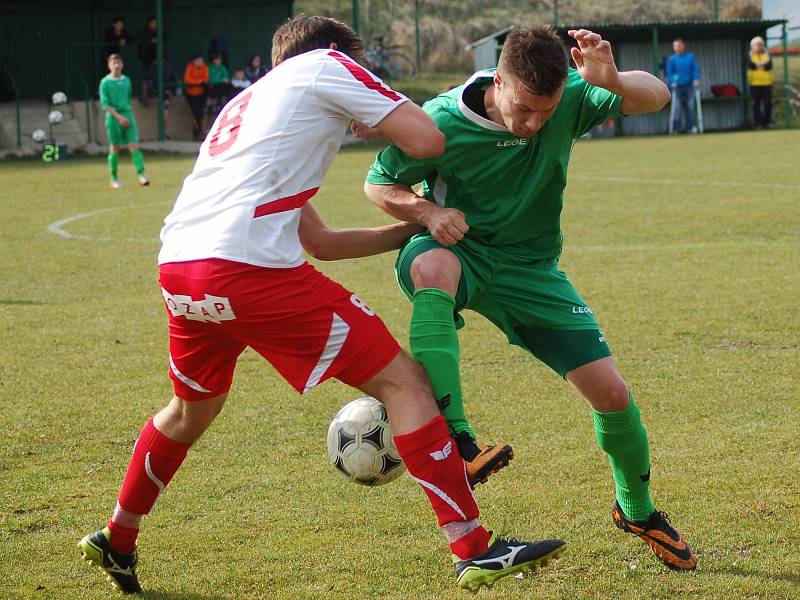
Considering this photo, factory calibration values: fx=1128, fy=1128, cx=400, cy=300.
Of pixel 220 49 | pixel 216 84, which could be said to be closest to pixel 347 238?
pixel 216 84

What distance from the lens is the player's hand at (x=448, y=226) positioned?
374cm

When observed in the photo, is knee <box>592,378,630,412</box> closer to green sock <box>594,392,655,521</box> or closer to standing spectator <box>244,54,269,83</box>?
green sock <box>594,392,655,521</box>

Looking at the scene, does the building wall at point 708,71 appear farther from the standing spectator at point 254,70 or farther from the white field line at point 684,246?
the white field line at point 684,246

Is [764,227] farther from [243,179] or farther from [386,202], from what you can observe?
[243,179]

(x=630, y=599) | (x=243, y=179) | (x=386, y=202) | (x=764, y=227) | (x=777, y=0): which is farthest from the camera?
(x=777, y=0)

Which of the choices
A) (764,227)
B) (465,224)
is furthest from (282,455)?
(764,227)

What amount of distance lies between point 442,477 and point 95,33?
3133cm

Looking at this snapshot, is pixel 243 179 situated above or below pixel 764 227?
above

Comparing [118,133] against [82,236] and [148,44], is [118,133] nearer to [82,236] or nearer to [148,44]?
[82,236]

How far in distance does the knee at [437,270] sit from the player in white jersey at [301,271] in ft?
1.02

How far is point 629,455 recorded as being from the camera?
413 centimetres

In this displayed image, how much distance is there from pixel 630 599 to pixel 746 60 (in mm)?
33169

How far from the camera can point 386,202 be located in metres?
4.03

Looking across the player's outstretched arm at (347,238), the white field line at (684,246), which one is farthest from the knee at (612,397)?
the white field line at (684,246)
